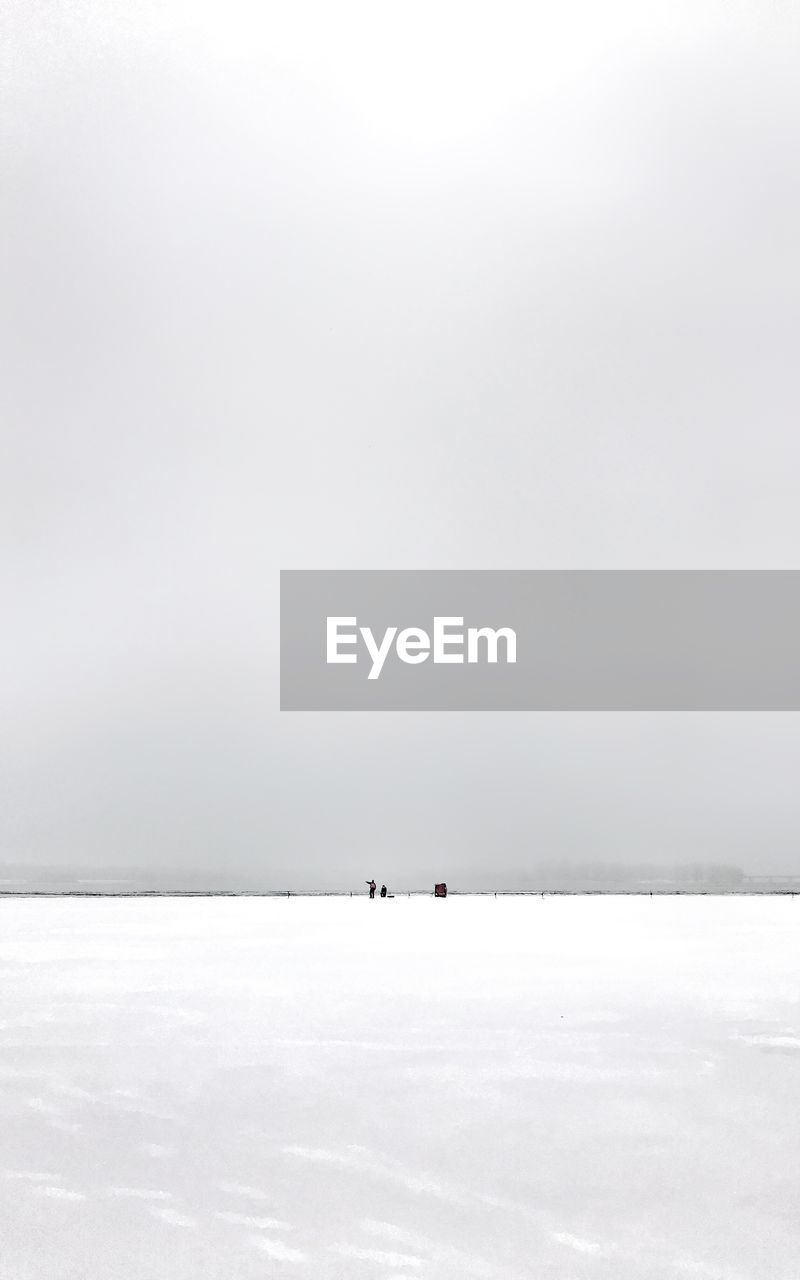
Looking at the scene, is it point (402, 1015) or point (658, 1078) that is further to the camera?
point (402, 1015)

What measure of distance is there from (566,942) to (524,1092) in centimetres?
3140

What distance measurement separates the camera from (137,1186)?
426 inches

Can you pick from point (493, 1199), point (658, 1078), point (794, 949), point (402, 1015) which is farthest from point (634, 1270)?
point (794, 949)

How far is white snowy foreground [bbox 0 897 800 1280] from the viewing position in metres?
9.20

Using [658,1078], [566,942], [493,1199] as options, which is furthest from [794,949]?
[493,1199]

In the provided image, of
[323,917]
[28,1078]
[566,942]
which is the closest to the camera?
[28,1078]

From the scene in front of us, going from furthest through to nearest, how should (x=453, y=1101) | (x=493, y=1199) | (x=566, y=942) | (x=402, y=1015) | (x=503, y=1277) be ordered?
(x=566, y=942) → (x=402, y=1015) → (x=453, y=1101) → (x=493, y=1199) → (x=503, y=1277)

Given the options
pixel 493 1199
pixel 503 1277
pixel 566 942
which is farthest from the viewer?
pixel 566 942

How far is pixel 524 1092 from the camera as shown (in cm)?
1548

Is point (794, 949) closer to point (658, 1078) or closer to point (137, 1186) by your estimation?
point (658, 1078)

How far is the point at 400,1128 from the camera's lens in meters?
13.3

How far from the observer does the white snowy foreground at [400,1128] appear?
9203 millimetres

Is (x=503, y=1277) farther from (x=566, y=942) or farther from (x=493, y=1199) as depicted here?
(x=566, y=942)

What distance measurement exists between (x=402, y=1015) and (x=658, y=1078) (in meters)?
7.69
